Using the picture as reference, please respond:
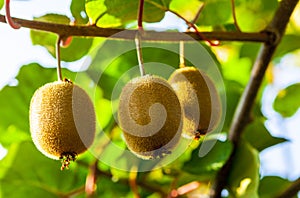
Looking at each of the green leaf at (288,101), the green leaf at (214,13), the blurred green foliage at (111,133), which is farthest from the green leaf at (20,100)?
the green leaf at (288,101)

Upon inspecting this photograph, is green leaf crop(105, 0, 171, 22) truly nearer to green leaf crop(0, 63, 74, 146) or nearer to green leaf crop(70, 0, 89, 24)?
green leaf crop(70, 0, 89, 24)

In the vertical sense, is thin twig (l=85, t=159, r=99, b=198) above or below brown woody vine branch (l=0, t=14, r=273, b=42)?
below

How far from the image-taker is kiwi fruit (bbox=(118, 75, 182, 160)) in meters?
0.77

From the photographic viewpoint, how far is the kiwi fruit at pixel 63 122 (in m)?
0.78

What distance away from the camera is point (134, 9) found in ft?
3.24

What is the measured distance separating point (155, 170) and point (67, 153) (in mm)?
422

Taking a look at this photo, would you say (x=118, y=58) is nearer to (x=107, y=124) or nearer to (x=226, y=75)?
(x=107, y=124)

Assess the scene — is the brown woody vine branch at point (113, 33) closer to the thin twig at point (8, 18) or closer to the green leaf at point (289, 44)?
the thin twig at point (8, 18)

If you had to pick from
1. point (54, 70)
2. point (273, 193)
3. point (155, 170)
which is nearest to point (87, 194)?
point (155, 170)

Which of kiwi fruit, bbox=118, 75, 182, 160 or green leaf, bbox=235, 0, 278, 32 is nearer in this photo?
kiwi fruit, bbox=118, 75, 182, 160

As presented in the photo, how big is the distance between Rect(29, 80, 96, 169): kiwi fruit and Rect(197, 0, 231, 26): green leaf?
0.41 m

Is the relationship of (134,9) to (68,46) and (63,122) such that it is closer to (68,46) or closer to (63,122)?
(68,46)

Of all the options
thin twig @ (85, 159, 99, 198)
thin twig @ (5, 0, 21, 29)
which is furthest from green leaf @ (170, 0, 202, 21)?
thin twig @ (5, 0, 21, 29)

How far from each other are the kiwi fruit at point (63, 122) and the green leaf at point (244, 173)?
1.24 ft
